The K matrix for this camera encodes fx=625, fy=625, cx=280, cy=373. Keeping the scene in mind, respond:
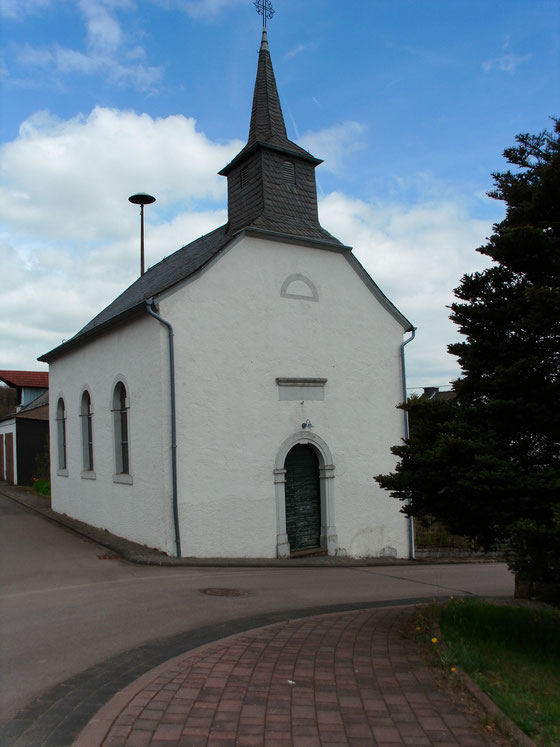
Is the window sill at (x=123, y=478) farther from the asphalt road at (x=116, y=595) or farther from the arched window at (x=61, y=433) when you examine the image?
the arched window at (x=61, y=433)

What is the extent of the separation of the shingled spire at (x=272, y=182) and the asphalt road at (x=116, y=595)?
7685mm

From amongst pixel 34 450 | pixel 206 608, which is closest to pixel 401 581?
pixel 206 608

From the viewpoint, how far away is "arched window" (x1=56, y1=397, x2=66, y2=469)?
18953 mm

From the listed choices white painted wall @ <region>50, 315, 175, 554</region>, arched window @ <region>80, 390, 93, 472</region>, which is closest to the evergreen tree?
white painted wall @ <region>50, 315, 175, 554</region>

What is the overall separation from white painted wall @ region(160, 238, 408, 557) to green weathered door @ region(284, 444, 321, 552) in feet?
1.63

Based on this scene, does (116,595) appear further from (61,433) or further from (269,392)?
(61,433)

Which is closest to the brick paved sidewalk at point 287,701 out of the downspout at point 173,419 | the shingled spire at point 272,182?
the downspout at point 173,419

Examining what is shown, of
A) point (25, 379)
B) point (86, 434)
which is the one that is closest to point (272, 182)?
point (86, 434)

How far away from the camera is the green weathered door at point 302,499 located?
45.9 ft

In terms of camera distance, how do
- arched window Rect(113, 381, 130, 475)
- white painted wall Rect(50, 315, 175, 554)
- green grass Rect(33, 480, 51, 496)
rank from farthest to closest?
green grass Rect(33, 480, 51, 496)
arched window Rect(113, 381, 130, 475)
white painted wall Rect(50, 315, 175, 554)

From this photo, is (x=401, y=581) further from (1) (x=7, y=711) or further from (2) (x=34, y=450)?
(2) (x=34, y=450)

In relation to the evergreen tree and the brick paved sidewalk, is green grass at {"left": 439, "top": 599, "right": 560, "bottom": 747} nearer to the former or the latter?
the brick paved sidewalk

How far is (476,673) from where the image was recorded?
16.4ft

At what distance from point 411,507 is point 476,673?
80.8 inches
